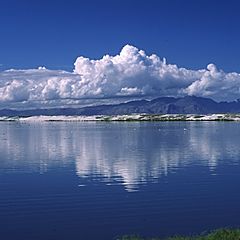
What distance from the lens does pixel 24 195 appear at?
32.1 metres

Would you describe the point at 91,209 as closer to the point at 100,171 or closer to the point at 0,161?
the point at 100,171

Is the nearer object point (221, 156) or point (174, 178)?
point (174, 178)

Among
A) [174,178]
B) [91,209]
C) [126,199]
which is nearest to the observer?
[91,209]

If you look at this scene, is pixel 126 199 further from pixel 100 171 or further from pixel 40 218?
pixel 100 171

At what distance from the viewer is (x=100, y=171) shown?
4469cm

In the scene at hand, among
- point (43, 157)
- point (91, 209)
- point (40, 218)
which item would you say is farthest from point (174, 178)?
point (43, 157)

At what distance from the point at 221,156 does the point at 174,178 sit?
21326 mm

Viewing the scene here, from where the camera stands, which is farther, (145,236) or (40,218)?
(40,218)

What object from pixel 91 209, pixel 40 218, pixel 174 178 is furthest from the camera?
pixel 174 178

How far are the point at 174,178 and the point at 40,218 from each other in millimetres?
17203

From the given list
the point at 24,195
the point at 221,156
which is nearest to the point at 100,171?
the point at 24,195

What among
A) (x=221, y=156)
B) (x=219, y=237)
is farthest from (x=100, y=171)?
(x=219, y=237)

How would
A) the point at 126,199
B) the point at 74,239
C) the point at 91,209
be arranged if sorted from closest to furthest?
1. the point at 74,239
2. the point at 91,209
3. the point at 126,199

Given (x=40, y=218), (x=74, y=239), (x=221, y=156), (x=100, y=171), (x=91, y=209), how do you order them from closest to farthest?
1. (x=74, y=239)
2. (x=40, y=218)
3. (x=91, y=209)
4. (x=100, y=171)
5. (x=221, y=156)
